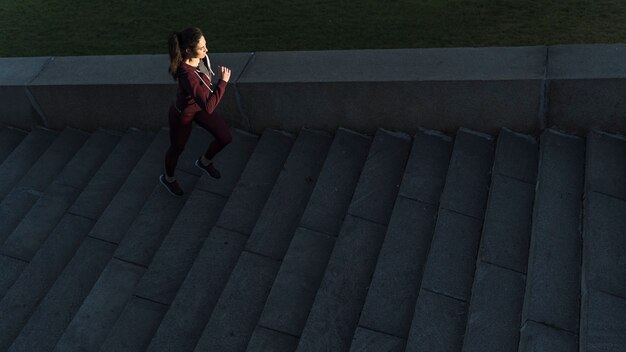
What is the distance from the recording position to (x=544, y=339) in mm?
4348

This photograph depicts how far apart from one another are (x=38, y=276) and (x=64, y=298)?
0.47 m

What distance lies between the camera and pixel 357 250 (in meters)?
5.34

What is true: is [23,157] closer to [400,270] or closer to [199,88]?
[199,88]

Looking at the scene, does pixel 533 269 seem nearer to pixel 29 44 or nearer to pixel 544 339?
pixel 544 339

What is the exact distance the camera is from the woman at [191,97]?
527 cm

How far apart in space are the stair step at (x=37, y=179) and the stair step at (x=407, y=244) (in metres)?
3.83

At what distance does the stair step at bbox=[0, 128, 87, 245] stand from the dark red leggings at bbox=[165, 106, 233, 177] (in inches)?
69.1

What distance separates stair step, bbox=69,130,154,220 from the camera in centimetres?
657

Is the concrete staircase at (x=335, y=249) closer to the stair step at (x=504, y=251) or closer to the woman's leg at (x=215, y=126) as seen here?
the stair step at (x=504, y=251)

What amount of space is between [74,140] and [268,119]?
2445 millimetres

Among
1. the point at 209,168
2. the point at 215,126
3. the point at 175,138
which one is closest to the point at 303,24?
the point at 209,168

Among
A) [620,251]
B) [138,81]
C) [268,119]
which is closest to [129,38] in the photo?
[138,81]

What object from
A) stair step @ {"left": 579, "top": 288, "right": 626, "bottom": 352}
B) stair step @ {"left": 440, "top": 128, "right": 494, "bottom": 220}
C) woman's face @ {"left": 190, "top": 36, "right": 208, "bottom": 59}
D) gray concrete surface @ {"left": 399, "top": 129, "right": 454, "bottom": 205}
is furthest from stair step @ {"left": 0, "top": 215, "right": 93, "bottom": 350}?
stair step @ {"left": 579, "top": 288, "right": 626, "bottom": 352}

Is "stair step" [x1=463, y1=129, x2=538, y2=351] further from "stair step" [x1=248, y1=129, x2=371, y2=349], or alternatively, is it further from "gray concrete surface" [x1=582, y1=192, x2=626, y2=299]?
"stair step" [x1=248, y1=129, x2=371, y2=349]
